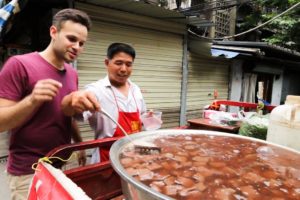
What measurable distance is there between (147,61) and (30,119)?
216 inches

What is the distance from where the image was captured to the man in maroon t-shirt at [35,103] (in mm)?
1681

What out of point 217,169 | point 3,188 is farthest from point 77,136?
point 3,188

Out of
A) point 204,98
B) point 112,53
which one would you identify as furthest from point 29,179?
point 204,98

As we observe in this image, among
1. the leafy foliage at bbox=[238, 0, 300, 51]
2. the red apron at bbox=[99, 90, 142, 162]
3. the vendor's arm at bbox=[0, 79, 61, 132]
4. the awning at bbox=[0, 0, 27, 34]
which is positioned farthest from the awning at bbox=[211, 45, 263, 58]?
the vendor's arm at bbox=[0, 79, 61, 132]

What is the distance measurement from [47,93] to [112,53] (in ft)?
4.36

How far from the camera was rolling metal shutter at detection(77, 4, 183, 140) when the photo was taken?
577cm

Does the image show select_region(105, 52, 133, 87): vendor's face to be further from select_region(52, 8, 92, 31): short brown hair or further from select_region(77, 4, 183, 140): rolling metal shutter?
select_region(77, 4, 183, 140): rolling metal shutter

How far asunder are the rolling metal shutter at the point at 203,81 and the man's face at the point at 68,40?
6.79 m

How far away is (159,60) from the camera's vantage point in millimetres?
7453

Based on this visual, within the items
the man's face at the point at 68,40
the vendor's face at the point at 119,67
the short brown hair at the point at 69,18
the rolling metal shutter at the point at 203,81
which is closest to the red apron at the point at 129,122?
the vendor's face at the point at 119,67

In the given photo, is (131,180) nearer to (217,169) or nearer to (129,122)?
(217,169)

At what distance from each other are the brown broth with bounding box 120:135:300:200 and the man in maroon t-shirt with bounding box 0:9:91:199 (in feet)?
2.22

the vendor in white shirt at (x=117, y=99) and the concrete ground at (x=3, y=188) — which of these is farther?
the concrete ground at (x=3, y=188)

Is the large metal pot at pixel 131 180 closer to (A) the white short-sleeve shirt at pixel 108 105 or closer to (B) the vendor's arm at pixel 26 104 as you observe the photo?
(B) the vendor's arm at pixel 26 104
